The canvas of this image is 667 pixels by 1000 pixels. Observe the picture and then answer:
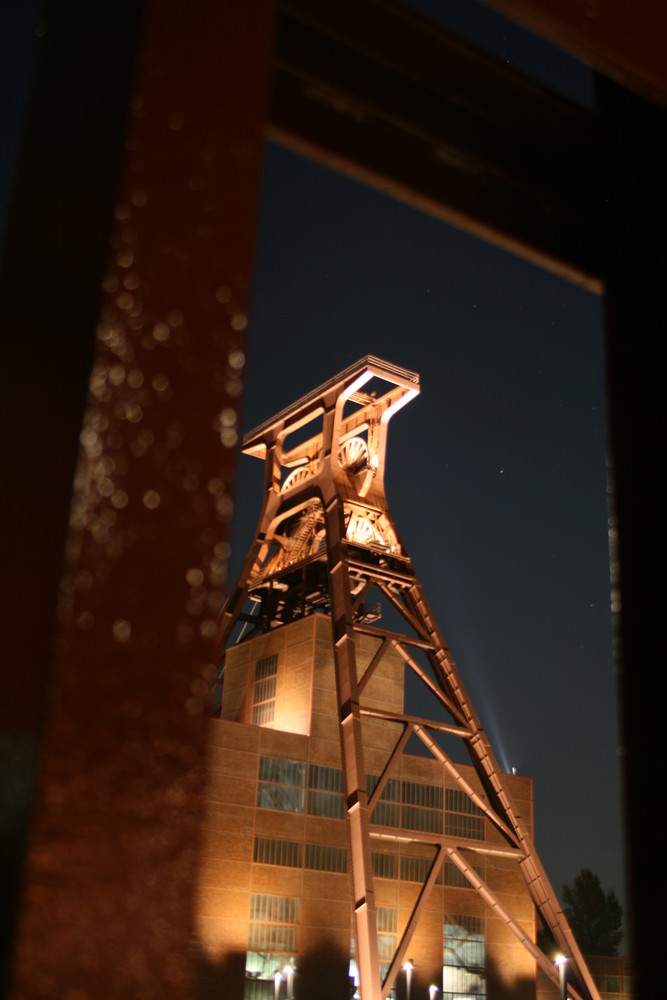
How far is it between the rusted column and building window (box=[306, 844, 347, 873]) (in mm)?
27185

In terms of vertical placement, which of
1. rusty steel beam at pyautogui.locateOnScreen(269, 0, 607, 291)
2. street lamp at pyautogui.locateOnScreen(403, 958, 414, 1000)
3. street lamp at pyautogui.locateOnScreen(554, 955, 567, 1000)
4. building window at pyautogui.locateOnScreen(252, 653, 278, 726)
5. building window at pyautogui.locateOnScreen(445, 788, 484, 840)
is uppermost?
building window at pyautogui.locateOnScreen(252, 653, 278, 726)

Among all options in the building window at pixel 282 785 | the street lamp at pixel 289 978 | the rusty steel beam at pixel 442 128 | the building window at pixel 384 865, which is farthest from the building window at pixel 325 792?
the rusty steel beam at pixel 442 128

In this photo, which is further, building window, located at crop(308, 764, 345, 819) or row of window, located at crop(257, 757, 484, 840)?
building window, located at crop(308, 764, 345, 819)

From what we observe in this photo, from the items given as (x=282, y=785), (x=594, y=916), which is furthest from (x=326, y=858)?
(x=594, y=916)

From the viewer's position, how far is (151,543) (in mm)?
821

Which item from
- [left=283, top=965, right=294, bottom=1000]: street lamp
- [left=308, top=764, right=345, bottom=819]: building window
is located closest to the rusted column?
[left=283, top=965, right=294, bottom=1000]: street lamp

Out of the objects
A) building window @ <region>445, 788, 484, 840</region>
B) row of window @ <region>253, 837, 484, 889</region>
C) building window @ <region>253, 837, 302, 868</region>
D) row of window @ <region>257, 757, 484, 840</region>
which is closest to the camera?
building window @ <region>253, 837, 302, 868</region>

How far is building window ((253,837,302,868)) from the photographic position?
84.4ft

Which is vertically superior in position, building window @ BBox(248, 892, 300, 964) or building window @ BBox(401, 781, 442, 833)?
building window @ BBox(401, 781, 442, 833)

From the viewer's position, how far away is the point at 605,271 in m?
2.05

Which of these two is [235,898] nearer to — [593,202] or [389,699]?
[389,699]

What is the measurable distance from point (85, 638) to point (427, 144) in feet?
4.47

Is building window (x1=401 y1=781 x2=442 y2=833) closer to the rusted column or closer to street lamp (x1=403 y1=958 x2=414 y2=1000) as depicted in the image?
street lamp (x1=403 y1=958 x2=414 y2=1000)

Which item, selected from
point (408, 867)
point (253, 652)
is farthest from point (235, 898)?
point (253, 652)
